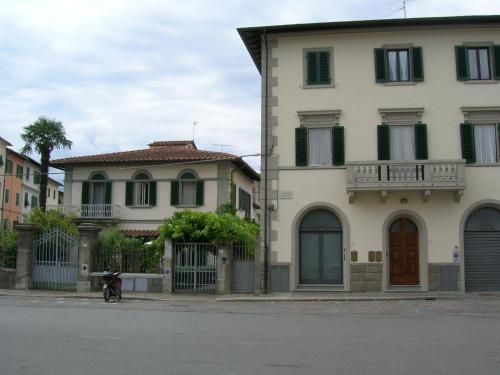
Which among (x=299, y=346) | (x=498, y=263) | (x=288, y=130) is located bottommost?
(x=299, y=346)

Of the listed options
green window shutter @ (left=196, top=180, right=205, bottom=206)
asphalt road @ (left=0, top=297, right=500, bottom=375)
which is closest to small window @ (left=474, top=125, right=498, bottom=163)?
asphalt road @ (left=0, top=297, right=500, bottom=375)

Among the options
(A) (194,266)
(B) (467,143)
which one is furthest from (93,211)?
(B) (467,143)

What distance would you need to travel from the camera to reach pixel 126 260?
72.1 feet

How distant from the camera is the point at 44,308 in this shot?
1570 cm

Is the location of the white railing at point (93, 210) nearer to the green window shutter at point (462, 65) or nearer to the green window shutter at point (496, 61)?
the green window shutter at point (462, 65)

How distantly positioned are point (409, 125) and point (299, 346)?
14.3 metres

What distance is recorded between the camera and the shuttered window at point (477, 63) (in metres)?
21.5

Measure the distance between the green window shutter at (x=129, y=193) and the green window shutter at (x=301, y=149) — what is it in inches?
637

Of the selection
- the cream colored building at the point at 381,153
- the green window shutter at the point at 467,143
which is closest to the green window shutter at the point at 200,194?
the cream colored building at the point at 381,153

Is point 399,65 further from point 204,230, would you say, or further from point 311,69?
point 204,230

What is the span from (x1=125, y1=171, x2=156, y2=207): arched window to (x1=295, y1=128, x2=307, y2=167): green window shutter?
49.9 ft

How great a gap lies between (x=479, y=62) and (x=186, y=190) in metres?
18.7

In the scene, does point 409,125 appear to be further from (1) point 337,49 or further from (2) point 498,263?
(2) point 498,263

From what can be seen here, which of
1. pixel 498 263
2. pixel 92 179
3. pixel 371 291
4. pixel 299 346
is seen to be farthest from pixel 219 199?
pixel 299 346
